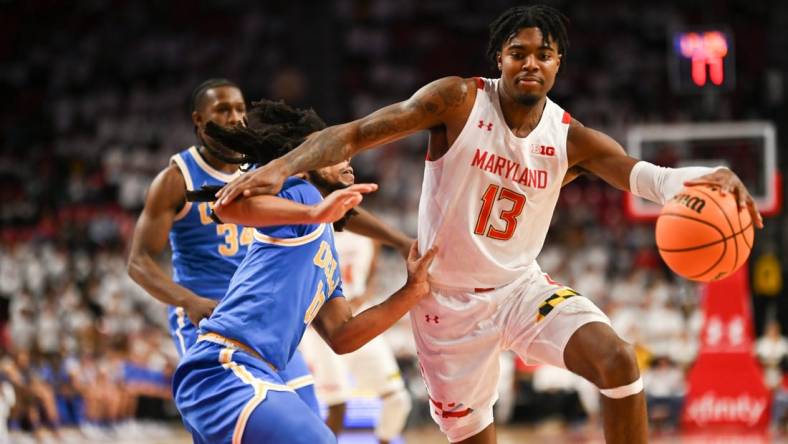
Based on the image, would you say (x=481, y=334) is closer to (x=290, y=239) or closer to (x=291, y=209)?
(x=290, y=239)

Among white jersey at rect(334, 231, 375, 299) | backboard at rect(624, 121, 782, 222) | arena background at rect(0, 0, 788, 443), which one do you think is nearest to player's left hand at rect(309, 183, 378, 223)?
white jersey at rect(334, 231, 375, 299)

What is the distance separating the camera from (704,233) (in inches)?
166

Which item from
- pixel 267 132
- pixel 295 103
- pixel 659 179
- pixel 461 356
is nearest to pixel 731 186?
pixel 659 179

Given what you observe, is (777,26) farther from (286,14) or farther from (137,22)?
(137,22)

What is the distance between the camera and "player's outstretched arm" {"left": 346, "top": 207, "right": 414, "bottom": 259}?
17.3 feet

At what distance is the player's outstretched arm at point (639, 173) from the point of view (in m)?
4.20

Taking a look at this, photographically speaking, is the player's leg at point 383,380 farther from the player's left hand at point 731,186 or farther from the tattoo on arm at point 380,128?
the player's left hand at point 731,186

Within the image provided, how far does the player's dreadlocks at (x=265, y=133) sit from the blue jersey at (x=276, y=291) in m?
0.34

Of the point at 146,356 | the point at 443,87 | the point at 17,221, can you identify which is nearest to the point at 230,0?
the point at 17,221

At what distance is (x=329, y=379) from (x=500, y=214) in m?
3.32

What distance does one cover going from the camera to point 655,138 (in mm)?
12391

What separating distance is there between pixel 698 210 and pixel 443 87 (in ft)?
3.85

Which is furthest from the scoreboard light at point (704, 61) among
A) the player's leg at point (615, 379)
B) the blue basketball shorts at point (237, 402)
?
the blue basketball shorts at point (237, 402)

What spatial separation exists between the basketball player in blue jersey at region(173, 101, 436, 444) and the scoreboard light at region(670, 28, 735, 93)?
890 cm
